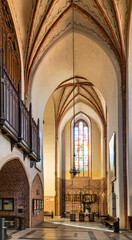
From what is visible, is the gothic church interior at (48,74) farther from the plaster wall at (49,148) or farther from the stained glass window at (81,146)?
the stained glass window at (81,146)

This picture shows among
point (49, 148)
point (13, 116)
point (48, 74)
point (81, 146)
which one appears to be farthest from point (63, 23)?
point (81, 146)

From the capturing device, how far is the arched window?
34.0m

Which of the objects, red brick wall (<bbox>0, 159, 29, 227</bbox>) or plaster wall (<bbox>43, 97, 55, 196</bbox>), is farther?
plaster wall (<bbox>43, 97, 55, 196</bbox>)

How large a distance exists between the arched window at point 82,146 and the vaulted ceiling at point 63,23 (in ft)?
52.1

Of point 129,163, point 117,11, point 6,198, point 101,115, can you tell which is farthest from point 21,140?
point 101,115

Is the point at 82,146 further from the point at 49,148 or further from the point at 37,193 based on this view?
the point at 37,193

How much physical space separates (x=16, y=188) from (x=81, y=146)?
703 inches

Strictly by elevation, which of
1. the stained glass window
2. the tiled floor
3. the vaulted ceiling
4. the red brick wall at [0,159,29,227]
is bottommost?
the tiled floor

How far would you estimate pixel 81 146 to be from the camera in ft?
113

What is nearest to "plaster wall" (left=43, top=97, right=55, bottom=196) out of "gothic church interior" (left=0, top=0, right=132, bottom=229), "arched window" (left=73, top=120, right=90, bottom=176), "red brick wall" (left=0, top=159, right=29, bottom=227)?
"arched window" (left=73, top=120, right=90, bottom=176)

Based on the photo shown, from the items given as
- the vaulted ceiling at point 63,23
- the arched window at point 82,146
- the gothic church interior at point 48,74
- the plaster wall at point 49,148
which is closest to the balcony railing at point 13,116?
the gothic church interior at point 48,74

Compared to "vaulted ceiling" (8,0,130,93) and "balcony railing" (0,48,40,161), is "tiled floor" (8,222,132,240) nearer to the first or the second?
"balcony railing" (0,48,40,161)

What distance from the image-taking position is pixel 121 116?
1792 cm

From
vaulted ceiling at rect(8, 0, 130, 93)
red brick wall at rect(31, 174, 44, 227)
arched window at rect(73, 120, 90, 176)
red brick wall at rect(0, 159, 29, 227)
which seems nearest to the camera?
vaulted ceiling at rect(8, 0, 130, 93)
